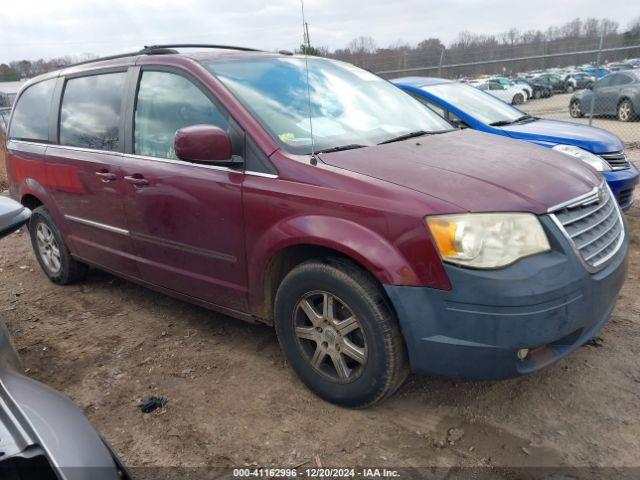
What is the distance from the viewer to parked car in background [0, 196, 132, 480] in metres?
1.25

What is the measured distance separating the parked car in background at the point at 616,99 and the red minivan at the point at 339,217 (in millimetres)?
12704

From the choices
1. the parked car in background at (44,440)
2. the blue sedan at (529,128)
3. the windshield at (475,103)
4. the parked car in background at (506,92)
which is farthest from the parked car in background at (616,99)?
the parked car in background at (44,440)

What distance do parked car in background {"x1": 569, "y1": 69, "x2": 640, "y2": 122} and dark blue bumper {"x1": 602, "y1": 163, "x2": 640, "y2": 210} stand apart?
9.61 meters

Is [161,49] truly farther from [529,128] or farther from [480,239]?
[529,128]

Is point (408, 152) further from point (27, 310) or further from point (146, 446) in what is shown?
point (27, 310)

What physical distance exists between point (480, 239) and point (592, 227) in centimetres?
70

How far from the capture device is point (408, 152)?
2754 mm

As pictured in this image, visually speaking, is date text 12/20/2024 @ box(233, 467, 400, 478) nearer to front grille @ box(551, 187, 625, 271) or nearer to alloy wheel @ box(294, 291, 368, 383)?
alloy wheel @ box(294, 291, 368, 383)

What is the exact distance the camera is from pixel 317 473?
2.30 metres

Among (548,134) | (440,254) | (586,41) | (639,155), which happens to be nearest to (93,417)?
(440,254)

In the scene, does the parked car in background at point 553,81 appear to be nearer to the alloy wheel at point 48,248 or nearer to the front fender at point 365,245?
the alloy wheel at point 48,248

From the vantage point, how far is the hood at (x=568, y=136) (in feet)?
17.2

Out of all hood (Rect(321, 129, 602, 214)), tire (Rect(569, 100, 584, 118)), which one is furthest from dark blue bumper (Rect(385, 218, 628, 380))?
tire (Rect(569, 100, 584, 118))

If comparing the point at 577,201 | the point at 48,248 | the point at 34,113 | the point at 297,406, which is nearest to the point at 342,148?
the point at 577,201
